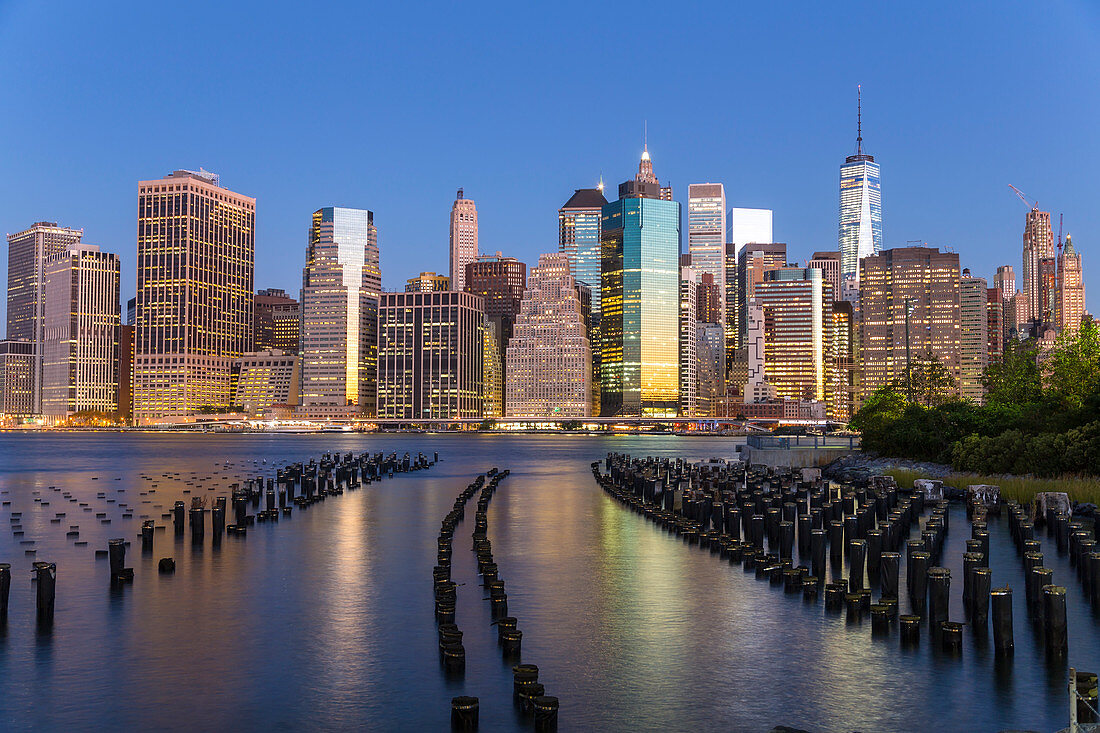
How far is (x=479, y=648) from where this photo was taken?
80.6 feet

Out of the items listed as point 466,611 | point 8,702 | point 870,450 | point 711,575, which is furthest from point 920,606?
point 870,450

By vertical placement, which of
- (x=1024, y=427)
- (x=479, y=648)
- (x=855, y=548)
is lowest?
(x=479, y=648)

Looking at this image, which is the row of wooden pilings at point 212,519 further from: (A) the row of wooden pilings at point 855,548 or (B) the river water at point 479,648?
(A) the row of wooden pilings at point 855,548

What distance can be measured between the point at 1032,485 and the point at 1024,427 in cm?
1615

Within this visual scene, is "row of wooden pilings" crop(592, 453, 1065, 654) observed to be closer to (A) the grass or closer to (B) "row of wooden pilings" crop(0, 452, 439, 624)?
(A) the grass

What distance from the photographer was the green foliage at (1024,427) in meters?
57.1

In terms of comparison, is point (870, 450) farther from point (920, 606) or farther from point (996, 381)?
point (920, 606)

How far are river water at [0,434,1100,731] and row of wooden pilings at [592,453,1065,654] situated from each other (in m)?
0.71

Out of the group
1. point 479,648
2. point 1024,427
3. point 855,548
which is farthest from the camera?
point 1024,427

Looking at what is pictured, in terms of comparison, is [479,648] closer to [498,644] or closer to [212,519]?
[498,644]

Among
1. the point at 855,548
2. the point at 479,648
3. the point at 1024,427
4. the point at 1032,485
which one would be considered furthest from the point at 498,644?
the point at 1024,427

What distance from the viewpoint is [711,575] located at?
35.6 meters

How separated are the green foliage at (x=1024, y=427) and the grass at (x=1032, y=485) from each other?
168 centimetres

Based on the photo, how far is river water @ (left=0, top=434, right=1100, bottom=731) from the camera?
65.5 feet
